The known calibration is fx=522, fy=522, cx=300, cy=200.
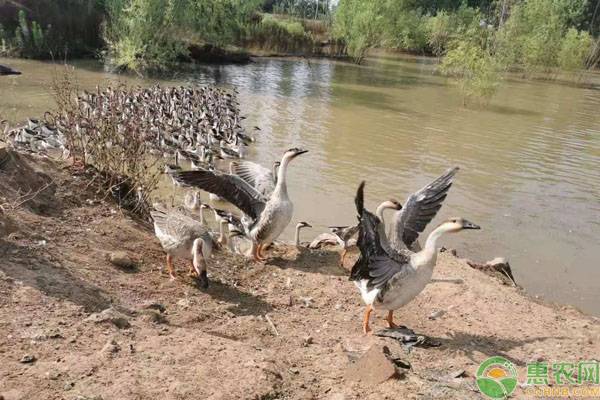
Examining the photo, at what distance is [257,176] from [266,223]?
1858 mm

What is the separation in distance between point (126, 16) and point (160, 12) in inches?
76.9

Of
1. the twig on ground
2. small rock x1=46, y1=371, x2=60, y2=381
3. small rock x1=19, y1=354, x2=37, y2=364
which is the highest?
small rock x1=46, y1=371, x2=60, y2=381

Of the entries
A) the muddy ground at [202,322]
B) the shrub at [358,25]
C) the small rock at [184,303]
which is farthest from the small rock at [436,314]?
the shrub at [358,25]

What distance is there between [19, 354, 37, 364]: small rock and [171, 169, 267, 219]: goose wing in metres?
3.85

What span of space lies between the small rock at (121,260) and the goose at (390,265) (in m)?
2.82

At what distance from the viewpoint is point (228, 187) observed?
8156mm

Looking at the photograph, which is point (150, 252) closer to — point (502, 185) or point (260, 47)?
point (502, 185)

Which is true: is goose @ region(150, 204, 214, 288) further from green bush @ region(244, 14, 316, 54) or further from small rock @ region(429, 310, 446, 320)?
green bush @ region(244, 14, 316, 54)

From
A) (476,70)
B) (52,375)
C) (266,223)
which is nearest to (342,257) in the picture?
(266,223)

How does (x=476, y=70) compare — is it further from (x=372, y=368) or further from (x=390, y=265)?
(x=372, y=368)

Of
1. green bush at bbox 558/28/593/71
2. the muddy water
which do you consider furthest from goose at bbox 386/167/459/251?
green bush at bbox 558/28/593/71

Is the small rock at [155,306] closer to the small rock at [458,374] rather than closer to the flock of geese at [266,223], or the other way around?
the flock of geese at [266,223]

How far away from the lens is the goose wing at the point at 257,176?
9320mm

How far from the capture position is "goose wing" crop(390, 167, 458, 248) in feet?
22.6
